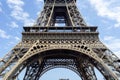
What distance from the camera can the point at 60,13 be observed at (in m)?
35.0

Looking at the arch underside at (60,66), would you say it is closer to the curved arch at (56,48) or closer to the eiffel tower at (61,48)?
the eiffel tower at (61,48)

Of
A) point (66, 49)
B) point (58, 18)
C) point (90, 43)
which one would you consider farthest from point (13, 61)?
point (58, 18)

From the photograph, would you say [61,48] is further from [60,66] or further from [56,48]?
[60,66]

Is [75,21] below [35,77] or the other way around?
the other way around

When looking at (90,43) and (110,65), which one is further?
(90,43)

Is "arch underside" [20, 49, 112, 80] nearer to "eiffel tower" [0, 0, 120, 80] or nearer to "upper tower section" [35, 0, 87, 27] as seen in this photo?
"eiffel tower" [0, 0, 120, 80]

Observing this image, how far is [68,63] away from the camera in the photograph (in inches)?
1331

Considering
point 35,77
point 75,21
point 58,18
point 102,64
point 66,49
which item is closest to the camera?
point 102,64

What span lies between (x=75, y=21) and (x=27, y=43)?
297 inches

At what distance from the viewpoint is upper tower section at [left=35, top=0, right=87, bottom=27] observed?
30.4 metres

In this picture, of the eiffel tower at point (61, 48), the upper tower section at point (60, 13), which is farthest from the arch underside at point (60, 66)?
the upper tower section at point (60, 13)

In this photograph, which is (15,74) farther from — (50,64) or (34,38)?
(50,64)

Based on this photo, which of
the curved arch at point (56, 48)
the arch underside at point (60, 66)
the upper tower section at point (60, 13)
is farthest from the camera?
the arch underside at point (60, 66)

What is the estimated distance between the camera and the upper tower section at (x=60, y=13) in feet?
99.8
